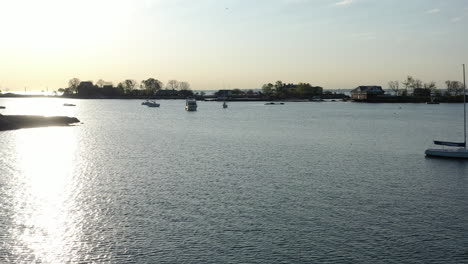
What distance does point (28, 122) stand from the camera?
4887 inches

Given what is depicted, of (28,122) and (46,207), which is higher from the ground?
(28,122)

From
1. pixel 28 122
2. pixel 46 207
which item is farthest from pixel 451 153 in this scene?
pixel 28 122

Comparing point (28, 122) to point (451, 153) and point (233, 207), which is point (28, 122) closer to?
point (451, 153)

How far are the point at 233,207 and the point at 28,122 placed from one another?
330 feet

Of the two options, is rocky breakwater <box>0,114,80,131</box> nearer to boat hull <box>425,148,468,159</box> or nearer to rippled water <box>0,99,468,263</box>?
rippled water <box>0,99,468,263</box>

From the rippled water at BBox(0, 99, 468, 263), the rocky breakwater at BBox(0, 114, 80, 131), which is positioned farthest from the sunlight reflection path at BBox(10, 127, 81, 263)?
the rocky breakwater at BBox(0, 114, 80, 131)

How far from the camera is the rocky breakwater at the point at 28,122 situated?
382 feet

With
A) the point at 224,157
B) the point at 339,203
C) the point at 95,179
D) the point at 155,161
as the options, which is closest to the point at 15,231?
the point at 95,179

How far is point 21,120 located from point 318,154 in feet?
278

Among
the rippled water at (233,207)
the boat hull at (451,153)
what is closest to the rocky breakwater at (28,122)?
the rippled water at (233,207)

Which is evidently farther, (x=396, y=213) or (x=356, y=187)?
(x=356, y=187)

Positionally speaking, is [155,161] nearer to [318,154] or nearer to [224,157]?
[224,157]

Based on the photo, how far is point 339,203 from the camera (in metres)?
39.3

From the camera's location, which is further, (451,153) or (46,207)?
(451,153)
